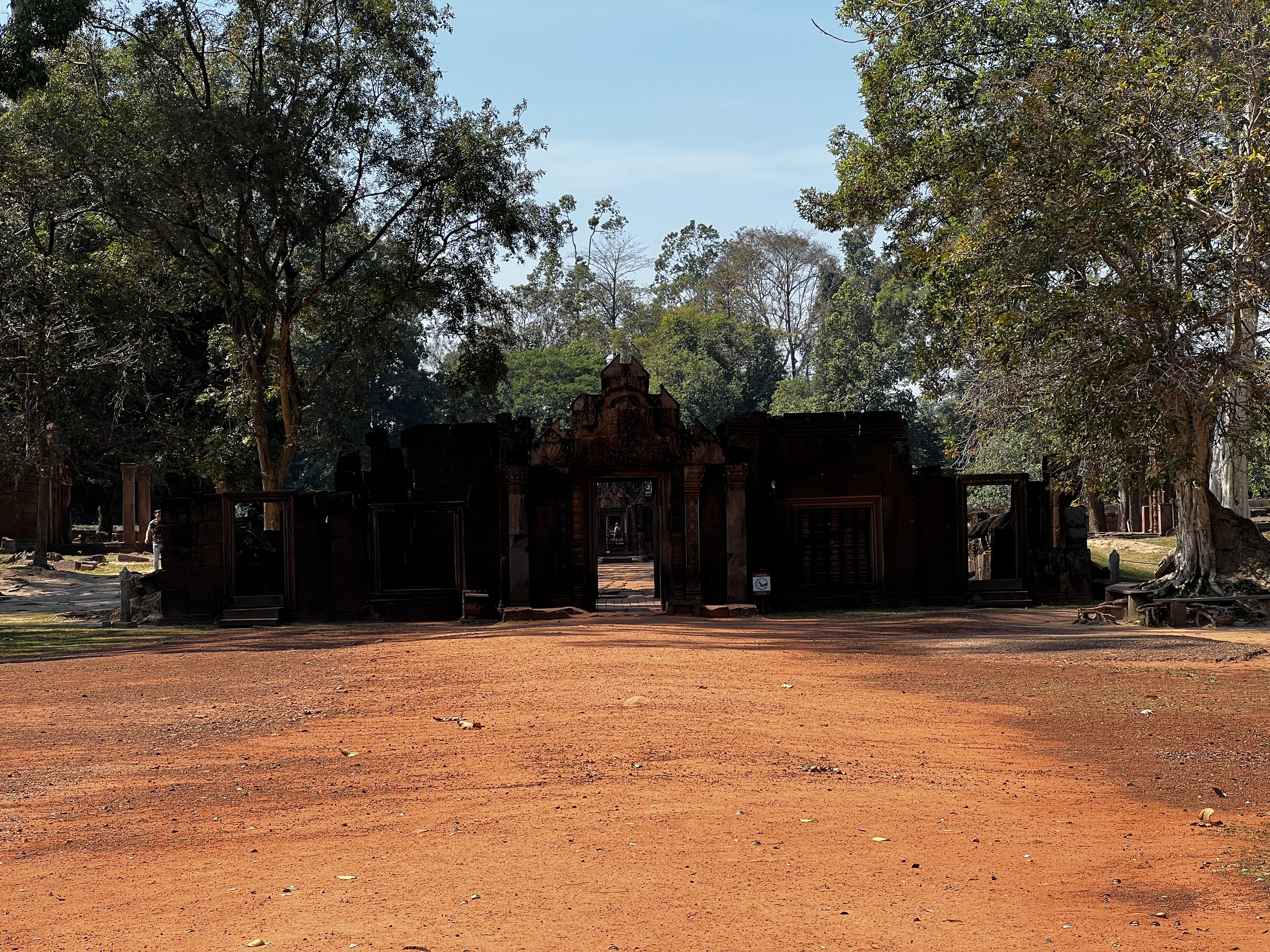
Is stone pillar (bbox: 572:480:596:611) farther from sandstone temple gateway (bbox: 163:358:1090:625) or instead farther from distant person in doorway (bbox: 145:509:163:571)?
distant person in doorway (bbox: 145:509:163:571)

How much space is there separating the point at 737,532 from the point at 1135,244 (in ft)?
26.2

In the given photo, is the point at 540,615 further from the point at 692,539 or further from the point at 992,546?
the point at 992,546

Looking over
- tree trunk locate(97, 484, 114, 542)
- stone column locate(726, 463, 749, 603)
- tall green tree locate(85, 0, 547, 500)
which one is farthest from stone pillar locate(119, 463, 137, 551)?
stone column locate(726, 463, 749, 603)

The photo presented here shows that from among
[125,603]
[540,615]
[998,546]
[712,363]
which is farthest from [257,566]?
[712,363]

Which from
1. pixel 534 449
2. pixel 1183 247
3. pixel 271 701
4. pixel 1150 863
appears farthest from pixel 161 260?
pixel 1150 863

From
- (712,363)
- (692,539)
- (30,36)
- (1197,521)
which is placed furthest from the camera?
(712,363)

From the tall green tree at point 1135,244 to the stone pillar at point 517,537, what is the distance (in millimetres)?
7931

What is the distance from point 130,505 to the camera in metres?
36.9

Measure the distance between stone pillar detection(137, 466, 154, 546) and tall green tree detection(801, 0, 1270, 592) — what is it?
27.0 m

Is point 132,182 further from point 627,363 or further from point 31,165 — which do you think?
point 627,363

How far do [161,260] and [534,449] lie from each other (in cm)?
1022

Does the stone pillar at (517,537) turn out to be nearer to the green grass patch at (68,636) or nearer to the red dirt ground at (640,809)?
the green grass patch at (68,636)

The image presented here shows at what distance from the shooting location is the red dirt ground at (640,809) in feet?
16.0

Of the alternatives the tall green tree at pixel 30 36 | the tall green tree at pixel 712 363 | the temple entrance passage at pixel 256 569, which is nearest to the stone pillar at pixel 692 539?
the temple entrance passage at pixel 256 569
